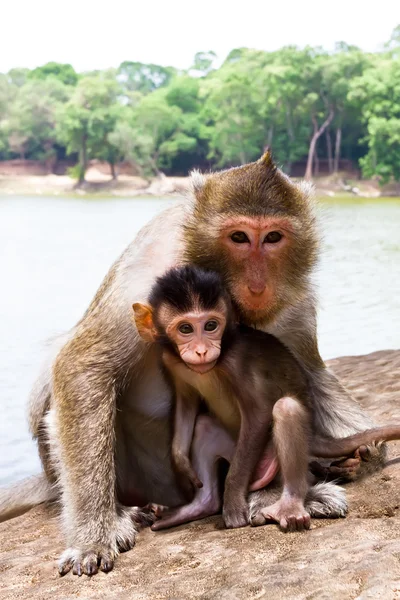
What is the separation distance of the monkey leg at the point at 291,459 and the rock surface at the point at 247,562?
0.06 m

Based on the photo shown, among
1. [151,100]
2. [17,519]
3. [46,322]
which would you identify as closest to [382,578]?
[17,519]

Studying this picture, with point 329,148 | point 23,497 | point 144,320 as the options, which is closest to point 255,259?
point 144,320

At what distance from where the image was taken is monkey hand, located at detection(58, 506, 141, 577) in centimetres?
301

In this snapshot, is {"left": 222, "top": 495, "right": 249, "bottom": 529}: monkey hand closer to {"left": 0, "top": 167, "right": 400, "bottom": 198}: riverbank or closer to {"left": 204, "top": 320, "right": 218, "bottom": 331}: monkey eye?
{"left": 204, "top": 320, "right": 218, "bottom": 331}: monkey eye

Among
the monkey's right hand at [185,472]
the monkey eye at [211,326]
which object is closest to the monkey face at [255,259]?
the monkey eye at [211,326]

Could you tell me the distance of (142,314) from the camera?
3.15 m

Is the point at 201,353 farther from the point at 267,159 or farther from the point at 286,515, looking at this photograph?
the point at 267,159

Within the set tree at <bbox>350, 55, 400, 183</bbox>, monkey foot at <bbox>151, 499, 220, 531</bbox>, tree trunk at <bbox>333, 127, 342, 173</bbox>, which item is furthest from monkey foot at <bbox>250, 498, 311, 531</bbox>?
tree trunk at <bbox>333, 127, 342, 173</bbox>

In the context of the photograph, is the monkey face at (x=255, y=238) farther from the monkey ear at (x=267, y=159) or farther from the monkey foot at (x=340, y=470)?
the monkey foot at (x=340, y=470)

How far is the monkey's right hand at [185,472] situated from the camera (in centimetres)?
324

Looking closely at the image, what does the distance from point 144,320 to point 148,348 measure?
232 millimetres

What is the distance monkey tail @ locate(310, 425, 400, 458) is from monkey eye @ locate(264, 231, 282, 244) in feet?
2.96

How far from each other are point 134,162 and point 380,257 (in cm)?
1237

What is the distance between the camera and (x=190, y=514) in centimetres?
330
